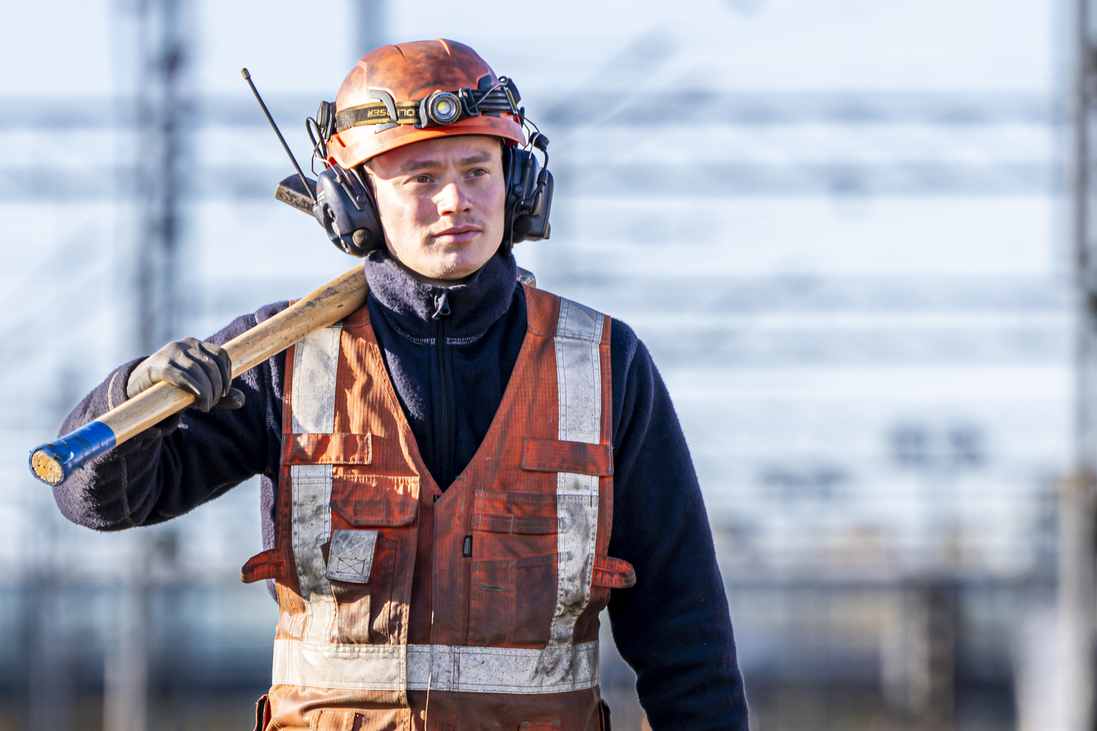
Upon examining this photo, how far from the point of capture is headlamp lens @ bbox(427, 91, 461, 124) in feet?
9.31

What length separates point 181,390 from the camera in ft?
8.48

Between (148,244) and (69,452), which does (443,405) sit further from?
(148,244)

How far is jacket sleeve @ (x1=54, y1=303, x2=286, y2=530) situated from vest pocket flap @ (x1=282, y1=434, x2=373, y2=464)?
106mm

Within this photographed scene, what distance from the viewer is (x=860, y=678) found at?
80.8ft

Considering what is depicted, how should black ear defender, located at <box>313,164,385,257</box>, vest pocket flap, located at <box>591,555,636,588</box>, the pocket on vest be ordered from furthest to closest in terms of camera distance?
black ear defender, located at <box>313,164,385,257</box>, vest pocket flap, located at <box>591,555,636,588</box>, the pocket on vest

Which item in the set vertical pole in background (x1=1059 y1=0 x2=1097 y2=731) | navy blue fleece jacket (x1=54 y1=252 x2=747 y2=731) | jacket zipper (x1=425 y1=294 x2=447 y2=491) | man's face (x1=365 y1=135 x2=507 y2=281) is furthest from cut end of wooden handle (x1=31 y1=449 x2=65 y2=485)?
vertical pole in background (x1=1059 y1=0 x2=1097 y2=731)

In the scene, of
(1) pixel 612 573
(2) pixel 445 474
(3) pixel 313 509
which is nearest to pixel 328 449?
(3) pixel 313 509

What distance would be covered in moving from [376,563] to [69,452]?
580mm

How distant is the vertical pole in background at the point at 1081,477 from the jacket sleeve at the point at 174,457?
705 cm

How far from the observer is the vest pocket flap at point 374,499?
8.78 feet

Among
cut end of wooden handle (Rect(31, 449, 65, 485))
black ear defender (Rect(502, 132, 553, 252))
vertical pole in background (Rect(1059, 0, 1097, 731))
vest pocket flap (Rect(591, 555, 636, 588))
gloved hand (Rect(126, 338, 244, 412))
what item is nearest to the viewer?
cut end of wooden handle (Rect(31, 449, 65, 485))

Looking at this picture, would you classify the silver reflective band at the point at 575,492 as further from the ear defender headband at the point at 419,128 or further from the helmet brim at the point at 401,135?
the helmet brim at the point at 401,135

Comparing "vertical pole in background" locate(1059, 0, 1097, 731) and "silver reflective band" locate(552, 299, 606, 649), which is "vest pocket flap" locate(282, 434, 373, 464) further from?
"vertical pole in background" locate(1059, 0, 1097, 731)

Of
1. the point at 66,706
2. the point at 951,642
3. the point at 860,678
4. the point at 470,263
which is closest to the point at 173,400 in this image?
the point at 470,263
